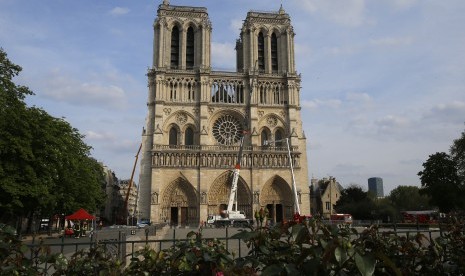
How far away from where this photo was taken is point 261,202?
1762 inches

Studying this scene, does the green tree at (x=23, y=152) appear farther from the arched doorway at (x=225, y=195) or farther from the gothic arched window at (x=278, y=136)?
the gothic arched window at (x=278, y=136)

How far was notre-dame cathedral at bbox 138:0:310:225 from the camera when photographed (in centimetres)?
4347

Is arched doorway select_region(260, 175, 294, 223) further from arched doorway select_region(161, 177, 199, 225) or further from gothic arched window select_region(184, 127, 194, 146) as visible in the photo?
gothic arched window select_region(184, 127, 194, 146)

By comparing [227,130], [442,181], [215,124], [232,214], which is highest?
[215,124]

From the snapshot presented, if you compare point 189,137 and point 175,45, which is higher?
point 175,45

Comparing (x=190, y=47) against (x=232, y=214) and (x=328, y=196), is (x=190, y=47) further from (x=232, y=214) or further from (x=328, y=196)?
(x=328, y=196)

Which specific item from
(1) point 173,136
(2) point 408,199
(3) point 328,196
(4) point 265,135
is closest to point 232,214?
(4) point 265,135

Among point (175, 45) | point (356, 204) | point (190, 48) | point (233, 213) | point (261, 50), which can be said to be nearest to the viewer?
point (233, 213)

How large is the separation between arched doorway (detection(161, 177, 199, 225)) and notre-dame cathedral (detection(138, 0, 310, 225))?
0.34 ft

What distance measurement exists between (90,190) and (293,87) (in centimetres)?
2487

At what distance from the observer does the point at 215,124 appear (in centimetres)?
4700

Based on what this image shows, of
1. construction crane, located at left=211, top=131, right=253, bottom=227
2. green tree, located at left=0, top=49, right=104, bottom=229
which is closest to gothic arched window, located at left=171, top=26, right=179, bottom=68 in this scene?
construction crane, located at left=211, top=131, right=253, bottom=227

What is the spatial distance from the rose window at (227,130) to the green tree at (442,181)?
19.4m

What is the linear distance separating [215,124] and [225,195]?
A: 8.07 meters
